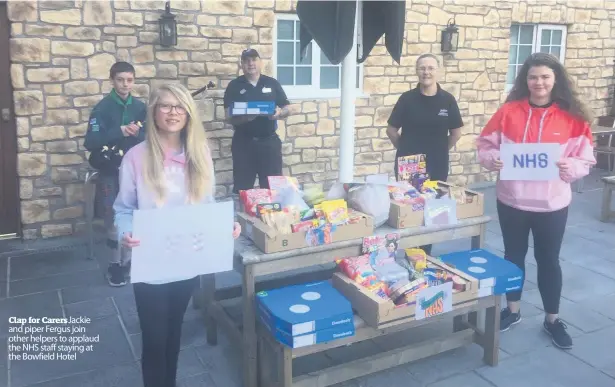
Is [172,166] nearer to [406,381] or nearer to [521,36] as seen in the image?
[406,381]

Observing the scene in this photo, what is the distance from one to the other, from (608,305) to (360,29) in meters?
2.88

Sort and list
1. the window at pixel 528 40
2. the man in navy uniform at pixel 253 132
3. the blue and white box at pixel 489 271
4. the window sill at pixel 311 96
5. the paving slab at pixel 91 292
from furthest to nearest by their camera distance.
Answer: the window at pixel 528 40, the window sill at pixel 311 96, the man in navy uniform at pixel 253 132, the paving slab at pixel 91 292, the blue and white box at pixel 489 271

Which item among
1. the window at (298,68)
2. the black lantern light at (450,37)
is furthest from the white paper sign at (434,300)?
the black lantern light at (450,37)

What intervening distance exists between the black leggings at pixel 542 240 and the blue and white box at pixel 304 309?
1.39m

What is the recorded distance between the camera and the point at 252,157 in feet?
18.8

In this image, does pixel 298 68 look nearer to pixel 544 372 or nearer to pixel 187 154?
pixel 187 154

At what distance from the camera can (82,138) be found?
18.8ft

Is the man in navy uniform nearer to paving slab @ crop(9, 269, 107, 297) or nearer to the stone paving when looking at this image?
the stone paving

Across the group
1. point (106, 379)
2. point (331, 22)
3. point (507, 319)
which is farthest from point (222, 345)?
point (331, 22)

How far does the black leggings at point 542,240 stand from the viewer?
3.63 m

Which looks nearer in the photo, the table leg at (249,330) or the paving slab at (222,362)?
the table leg at (249,330)

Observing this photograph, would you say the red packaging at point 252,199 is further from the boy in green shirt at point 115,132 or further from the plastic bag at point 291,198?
the boy in green shirt at point 115,132

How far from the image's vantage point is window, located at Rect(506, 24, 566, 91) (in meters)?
8.47

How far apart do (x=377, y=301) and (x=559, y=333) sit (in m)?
1.68
